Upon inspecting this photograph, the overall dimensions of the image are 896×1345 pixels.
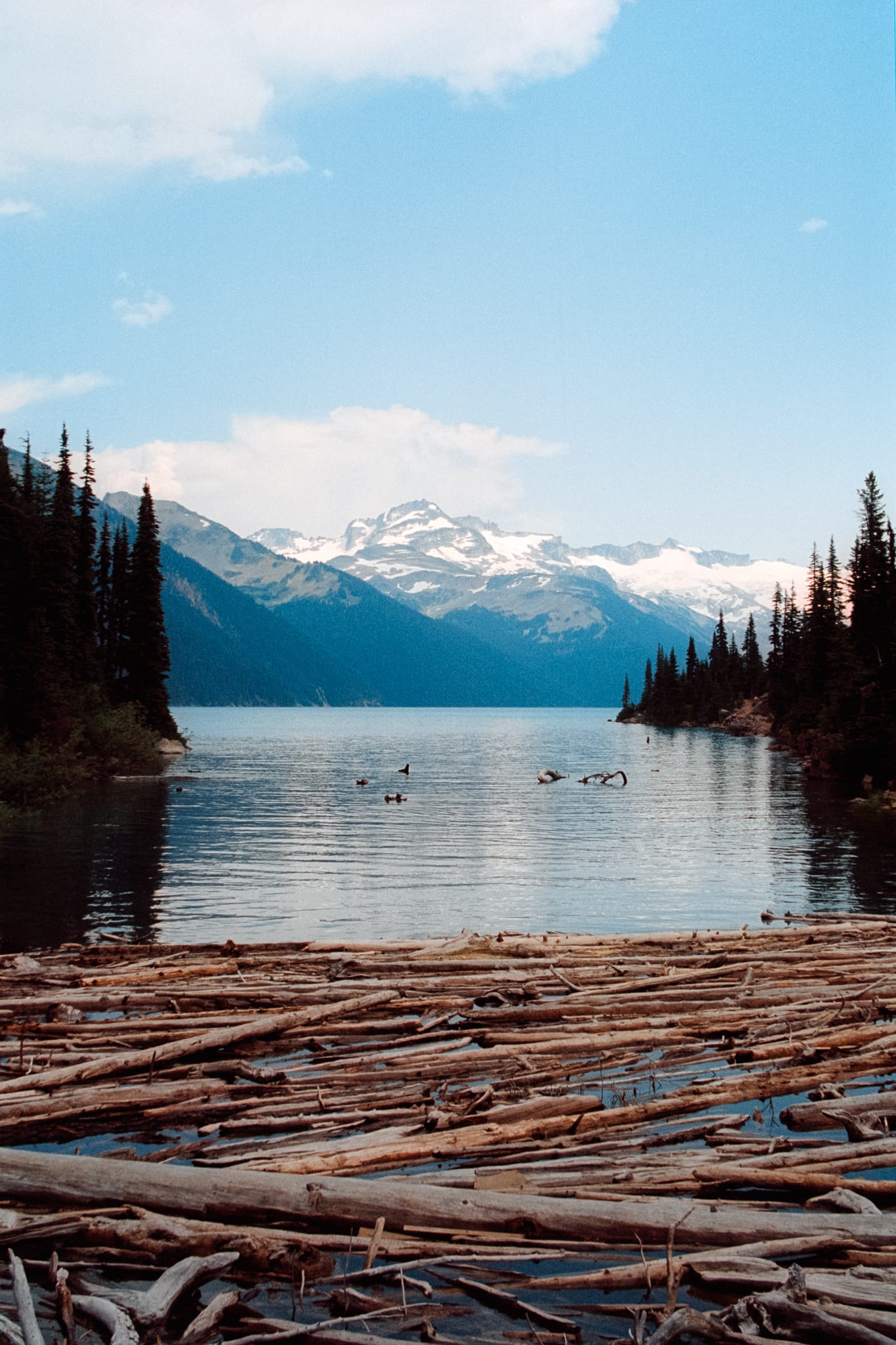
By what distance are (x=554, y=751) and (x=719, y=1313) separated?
121m

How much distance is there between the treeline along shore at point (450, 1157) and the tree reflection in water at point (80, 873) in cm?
1022

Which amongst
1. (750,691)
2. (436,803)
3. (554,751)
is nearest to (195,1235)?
(436,803)

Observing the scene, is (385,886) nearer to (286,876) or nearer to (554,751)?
(286,876)

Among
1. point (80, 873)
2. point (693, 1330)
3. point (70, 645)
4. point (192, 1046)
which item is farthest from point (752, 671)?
point (693, 1330)

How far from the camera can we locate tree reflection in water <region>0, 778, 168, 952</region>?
23141mm

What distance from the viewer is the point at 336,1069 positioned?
9.97m

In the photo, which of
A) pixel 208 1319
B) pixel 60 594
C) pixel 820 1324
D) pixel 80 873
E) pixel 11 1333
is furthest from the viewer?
pixel 60 594

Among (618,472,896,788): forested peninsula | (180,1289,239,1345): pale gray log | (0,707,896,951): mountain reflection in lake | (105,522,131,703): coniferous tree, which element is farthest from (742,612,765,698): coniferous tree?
(180,1289,239,1345): pale gray log

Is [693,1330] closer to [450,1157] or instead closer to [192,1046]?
[450,1157]

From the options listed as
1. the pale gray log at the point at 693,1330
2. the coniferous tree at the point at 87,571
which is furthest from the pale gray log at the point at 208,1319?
the coniferous tree at the point at 87,571

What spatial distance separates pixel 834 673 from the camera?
303ft

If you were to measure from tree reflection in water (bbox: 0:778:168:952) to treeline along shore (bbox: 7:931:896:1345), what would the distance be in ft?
33.5

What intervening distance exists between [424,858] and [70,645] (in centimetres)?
A: 4410

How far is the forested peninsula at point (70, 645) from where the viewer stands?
175 ft
